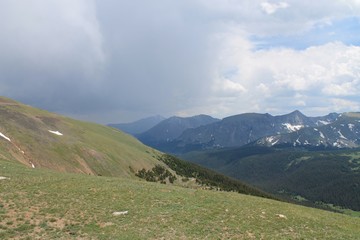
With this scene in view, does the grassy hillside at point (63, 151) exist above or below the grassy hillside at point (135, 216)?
above

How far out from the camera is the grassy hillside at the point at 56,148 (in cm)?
8000

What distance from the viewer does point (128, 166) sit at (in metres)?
117

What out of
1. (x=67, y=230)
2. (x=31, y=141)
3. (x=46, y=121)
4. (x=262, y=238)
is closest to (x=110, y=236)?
(x=67, y=230)

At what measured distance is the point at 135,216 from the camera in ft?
102

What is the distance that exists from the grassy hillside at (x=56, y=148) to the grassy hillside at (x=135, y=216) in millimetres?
35384

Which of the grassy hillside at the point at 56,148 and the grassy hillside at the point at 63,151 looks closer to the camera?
the grassy hillside at the point at 56,148

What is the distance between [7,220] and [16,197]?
19.3 feet

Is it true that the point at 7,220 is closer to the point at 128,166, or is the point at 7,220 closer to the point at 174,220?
the point at 174,220

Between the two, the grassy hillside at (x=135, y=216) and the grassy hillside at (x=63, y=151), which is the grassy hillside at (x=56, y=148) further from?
the grassy hillside at (x=135, y=216)

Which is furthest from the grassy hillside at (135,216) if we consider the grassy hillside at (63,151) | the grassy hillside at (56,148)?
the grassy hillside at (56,148)

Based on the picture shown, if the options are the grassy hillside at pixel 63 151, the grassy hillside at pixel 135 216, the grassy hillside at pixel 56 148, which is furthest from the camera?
the grassy hillside at pixel 63 151

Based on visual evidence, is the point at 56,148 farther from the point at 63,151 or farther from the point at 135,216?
the point at 135,216

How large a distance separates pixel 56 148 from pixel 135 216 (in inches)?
2676

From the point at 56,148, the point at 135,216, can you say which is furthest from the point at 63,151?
the point at 135,216
